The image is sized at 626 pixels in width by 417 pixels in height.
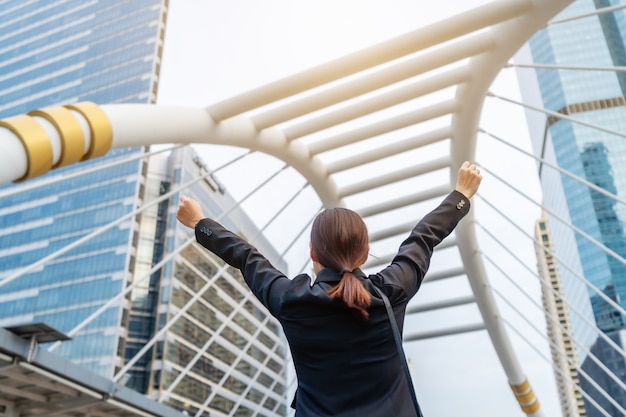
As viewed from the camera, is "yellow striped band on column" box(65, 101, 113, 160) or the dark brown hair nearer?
the dark brown hair

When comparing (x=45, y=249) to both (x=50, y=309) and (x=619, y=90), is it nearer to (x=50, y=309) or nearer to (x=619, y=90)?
(x=50, y=309)

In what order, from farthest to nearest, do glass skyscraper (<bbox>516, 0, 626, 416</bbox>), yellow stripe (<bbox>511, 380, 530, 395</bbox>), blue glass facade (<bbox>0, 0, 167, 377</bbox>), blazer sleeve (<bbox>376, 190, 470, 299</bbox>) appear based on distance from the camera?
glass skyscraper (<bbox>516, 0, 626, 416</bbox>) < blue glass facade (<bbox>0, 0, 167, 377</bbox>) < yellow stripe (<bbox>511, 380, 530, 395</bbox>) < blazer sleeve (<bbox>376, 190, 470, 299</bbox>)

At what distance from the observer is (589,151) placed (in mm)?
73625

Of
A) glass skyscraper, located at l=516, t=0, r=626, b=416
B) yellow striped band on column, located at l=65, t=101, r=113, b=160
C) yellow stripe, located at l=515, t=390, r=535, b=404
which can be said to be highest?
glass skyscraper, located at l=516, t=0, r=626, b=416

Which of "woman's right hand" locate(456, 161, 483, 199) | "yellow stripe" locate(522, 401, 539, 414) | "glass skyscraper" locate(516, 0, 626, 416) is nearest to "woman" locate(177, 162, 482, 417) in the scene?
"woman's right hand" locate(456, 161, 483, 199)

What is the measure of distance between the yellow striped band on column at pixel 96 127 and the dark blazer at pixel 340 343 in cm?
341

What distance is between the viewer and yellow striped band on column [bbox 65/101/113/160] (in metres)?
4.46

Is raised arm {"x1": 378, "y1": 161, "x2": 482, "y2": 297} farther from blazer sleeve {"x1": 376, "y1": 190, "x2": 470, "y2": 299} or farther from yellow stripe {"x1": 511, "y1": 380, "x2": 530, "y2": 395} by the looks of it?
yellow stripe {"x1": 511, "y1": 380, "x2": 530, "y2": 395}

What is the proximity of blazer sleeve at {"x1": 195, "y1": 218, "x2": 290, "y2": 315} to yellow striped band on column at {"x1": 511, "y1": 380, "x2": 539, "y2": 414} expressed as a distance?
13632 mm

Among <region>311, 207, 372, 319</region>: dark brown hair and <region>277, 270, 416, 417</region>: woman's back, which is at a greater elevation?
<region>311, 207, 372, 319</region>: dark brown hair

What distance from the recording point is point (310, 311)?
1.43m

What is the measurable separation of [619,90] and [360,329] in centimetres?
8735

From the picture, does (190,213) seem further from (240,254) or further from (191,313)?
(191,313)

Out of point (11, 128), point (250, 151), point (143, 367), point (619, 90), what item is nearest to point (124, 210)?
point (143, 367)
